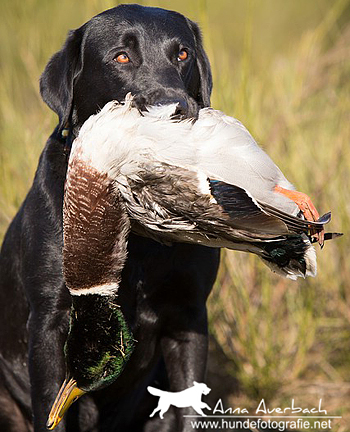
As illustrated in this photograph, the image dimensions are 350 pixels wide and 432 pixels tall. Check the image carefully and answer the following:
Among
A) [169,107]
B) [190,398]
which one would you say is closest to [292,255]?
[169,107]

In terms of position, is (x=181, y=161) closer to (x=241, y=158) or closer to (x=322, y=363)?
(x=241, y=158)

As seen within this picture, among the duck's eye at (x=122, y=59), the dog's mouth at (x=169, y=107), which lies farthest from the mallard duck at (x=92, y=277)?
the duck's eye at (x=122, y=59)

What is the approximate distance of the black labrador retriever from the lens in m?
2.81

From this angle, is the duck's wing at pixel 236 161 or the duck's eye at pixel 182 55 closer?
the duck's wing at pixel 236 161

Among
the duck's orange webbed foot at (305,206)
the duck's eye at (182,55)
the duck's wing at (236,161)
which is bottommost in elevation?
the duck's orange webbed foot at (305,206)

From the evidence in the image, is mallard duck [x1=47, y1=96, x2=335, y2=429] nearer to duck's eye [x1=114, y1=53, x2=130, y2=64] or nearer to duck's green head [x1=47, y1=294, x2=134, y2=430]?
duck's green head [x1=47, y1=294, x2=134, y2=430]

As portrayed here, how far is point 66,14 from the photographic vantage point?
5422 millimetres

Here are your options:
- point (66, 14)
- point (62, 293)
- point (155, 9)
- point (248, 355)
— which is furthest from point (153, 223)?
point (66, 14)

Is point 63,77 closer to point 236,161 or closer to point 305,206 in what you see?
point 236,161

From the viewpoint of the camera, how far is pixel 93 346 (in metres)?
2.57

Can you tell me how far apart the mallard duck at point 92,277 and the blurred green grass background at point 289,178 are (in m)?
1.63

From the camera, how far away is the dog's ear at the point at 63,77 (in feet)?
9.28

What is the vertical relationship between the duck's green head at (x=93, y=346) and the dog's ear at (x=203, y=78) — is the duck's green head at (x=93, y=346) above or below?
below

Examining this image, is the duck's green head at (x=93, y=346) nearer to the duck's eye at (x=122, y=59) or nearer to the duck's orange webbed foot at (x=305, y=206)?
the duck's orange webbed foot at (x=305, y=206)
